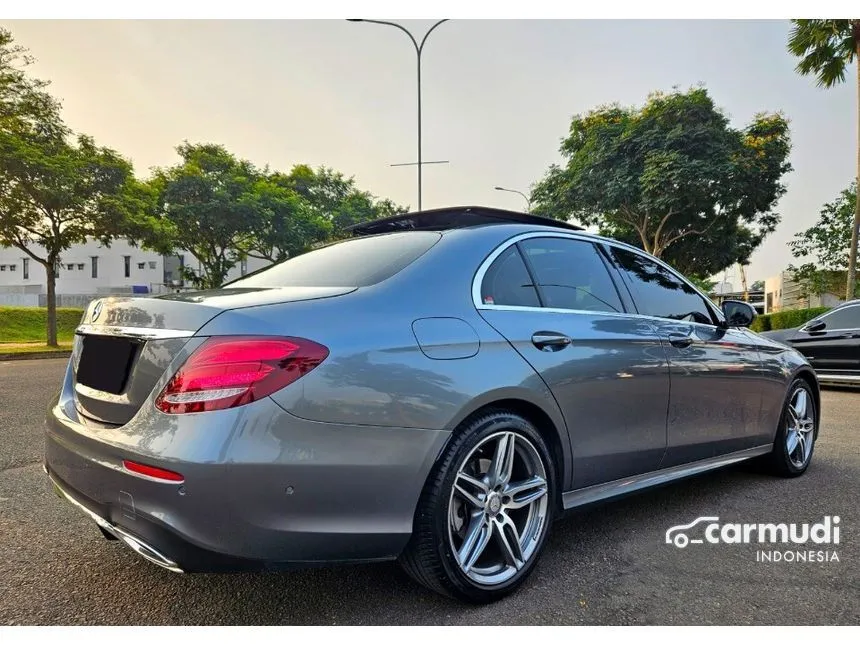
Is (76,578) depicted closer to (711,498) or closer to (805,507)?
(711,498)

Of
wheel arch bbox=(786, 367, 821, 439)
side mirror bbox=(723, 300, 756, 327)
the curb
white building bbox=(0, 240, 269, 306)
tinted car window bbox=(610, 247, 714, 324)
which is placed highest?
white building bbox=(0, 240, 269, 306)

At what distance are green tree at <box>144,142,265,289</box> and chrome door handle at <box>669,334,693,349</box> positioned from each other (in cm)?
2388

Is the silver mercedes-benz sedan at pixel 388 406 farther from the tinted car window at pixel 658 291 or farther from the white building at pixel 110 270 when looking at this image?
the white building at pixel 110 270

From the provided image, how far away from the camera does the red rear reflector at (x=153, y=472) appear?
186cm

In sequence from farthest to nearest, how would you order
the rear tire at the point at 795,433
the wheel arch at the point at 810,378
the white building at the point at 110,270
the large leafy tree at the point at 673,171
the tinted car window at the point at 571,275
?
the white building at the point at 110,270
the large leafy tree at the point at 673,171
the wheel arch at the point at 810,378
the rear tire at the point at 795,433
the tinted car window at the point at 571,275

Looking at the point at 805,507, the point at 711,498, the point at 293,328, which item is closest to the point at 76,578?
the point at 293,328

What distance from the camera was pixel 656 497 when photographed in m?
3.76

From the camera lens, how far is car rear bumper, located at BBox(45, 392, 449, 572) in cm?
186

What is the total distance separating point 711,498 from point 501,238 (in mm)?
2136

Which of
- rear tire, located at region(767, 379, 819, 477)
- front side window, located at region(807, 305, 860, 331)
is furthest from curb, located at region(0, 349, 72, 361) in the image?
front side window, located at region(807, 305, 860, 331)

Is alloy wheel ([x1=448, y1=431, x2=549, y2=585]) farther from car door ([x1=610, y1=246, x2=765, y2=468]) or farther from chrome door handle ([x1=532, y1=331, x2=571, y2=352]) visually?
car door ([x1=610, y1=246, x2=765, y2=468])

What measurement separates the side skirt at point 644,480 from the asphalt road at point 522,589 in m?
0.26

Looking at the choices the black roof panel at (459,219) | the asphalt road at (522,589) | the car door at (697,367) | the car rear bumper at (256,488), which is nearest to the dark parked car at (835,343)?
the car door at (697,367)

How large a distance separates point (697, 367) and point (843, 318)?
7.41 metres
